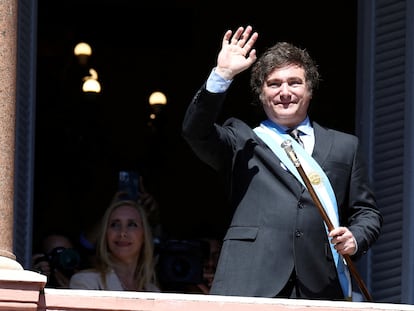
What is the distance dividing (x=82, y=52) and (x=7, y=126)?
6321 mm

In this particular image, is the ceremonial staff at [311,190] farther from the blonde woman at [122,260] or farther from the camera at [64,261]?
the camera at [64,261]

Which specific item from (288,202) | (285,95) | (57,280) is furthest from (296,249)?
(57,280)

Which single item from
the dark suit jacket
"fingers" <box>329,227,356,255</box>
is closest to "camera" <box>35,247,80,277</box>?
the dark suit jacket

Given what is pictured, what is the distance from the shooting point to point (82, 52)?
41.0 ft

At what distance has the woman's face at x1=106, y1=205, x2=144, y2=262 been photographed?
714cm

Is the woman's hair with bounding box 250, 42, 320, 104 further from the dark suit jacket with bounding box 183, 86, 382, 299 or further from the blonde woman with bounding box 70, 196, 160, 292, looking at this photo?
the blonde woman with bounding box 70, 196, 160, 292

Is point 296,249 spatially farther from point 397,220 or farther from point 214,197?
point 214,197

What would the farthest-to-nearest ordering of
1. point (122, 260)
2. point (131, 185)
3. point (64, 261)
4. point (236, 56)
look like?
point (131, 185) → point (64, 261) → point (122, 260) → point (236, 56)

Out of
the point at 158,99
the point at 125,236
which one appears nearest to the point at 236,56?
the point at 125,236

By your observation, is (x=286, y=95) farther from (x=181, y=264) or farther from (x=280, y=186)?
(x=181, y=264)

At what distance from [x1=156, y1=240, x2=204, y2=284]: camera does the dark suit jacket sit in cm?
106

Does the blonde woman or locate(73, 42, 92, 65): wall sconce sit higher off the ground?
locate(73, 42, 92, 65): wall sconce

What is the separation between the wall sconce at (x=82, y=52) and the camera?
12453 mm

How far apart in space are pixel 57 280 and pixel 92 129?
17.9 ft
